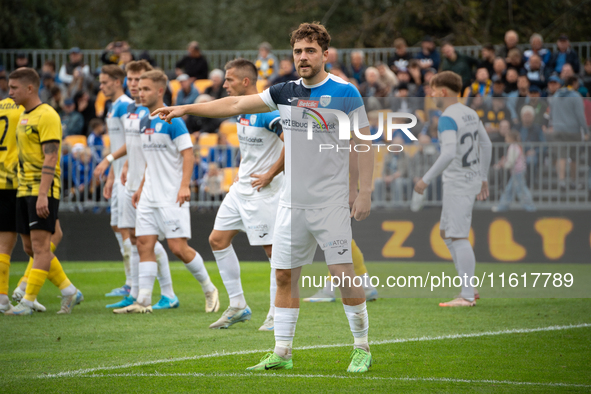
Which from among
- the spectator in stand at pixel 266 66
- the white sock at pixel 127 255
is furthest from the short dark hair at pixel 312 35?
the spectator in stand at pixel 266 66

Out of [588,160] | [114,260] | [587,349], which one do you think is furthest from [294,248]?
[114,260]

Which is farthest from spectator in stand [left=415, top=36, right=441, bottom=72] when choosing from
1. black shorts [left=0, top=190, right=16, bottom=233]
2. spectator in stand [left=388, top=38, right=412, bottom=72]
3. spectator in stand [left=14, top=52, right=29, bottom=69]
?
black shorts [left=0, top=190, right=16, bottom=233]

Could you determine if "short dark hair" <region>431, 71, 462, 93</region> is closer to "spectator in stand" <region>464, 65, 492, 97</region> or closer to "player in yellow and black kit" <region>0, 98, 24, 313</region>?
"player in yellow and black kit" <region>0, 98, 24, 313</region>

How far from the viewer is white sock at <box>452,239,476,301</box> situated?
302 inches

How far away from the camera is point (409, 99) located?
45.7 feet

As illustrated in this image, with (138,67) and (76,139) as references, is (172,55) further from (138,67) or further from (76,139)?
(138,67)

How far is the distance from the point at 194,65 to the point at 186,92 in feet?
6.06

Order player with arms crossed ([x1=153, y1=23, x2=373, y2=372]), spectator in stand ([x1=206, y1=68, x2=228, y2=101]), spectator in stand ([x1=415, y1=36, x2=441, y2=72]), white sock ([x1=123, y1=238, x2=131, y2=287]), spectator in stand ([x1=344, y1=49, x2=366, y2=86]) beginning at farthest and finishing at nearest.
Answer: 1. spectator in stand ([x1=415, y1=36, x2=441, y2=72])
2. spectator in stand ([x1=344, y1=49, x2=366, y2=86])
3. spectator in stand ([x1=206, y1=68, x2=228, y2=101])
4. white sock ([x1=123, y1=238, x2=131, y2=287])
5. player with arms crossed ([x1=153, y1=23, x2=373, y2=372])

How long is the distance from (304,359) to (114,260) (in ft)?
29.1

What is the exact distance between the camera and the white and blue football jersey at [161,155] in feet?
24.2

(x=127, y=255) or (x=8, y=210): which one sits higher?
(x=8, y=210)

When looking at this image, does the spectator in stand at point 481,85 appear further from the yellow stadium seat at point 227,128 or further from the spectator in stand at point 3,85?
the spectator in stand at point 3,85

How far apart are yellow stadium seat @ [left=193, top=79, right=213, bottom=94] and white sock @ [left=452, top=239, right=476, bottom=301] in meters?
10.5

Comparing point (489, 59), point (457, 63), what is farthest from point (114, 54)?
point (489, 59)
